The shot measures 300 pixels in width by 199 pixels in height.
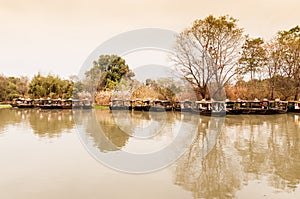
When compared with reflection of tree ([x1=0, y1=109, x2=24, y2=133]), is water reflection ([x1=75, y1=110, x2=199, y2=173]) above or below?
below

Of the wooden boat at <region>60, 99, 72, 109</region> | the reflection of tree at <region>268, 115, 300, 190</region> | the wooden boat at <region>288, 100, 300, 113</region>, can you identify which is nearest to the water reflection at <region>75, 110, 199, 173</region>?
the reflection of tree at <region>268, 115, 300, 190</region>

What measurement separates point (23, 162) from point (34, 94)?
23.5 meters

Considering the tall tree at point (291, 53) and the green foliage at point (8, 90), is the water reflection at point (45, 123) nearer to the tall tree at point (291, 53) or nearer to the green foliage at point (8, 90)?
the tall tree at point (291, 53)

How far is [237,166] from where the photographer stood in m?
4.75

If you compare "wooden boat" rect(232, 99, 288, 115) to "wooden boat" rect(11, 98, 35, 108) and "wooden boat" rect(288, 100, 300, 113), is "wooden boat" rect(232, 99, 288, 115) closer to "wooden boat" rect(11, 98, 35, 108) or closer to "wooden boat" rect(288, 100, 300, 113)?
"wooden boat" rect(288, 100, 300, 113)

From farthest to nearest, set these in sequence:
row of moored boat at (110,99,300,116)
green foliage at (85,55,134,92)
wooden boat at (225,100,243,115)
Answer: green foliage at (85,55,134,92) < wooden boat at (225,100,243,115) < row of moored boat at (110,99,300,116)

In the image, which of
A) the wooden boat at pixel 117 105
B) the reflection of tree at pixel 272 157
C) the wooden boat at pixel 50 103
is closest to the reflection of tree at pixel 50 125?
the reflection of tree at pixel 272 157

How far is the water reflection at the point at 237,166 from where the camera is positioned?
3775mm

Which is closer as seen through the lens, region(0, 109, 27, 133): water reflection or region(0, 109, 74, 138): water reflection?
region(0, 109, 74, 138): water reflection

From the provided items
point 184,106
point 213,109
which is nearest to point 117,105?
point 184,106

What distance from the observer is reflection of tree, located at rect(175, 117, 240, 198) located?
3.63 meters

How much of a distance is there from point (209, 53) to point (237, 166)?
14665 millimetres

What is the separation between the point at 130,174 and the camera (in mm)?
4430

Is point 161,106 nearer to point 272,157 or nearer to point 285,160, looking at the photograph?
point 272,157
